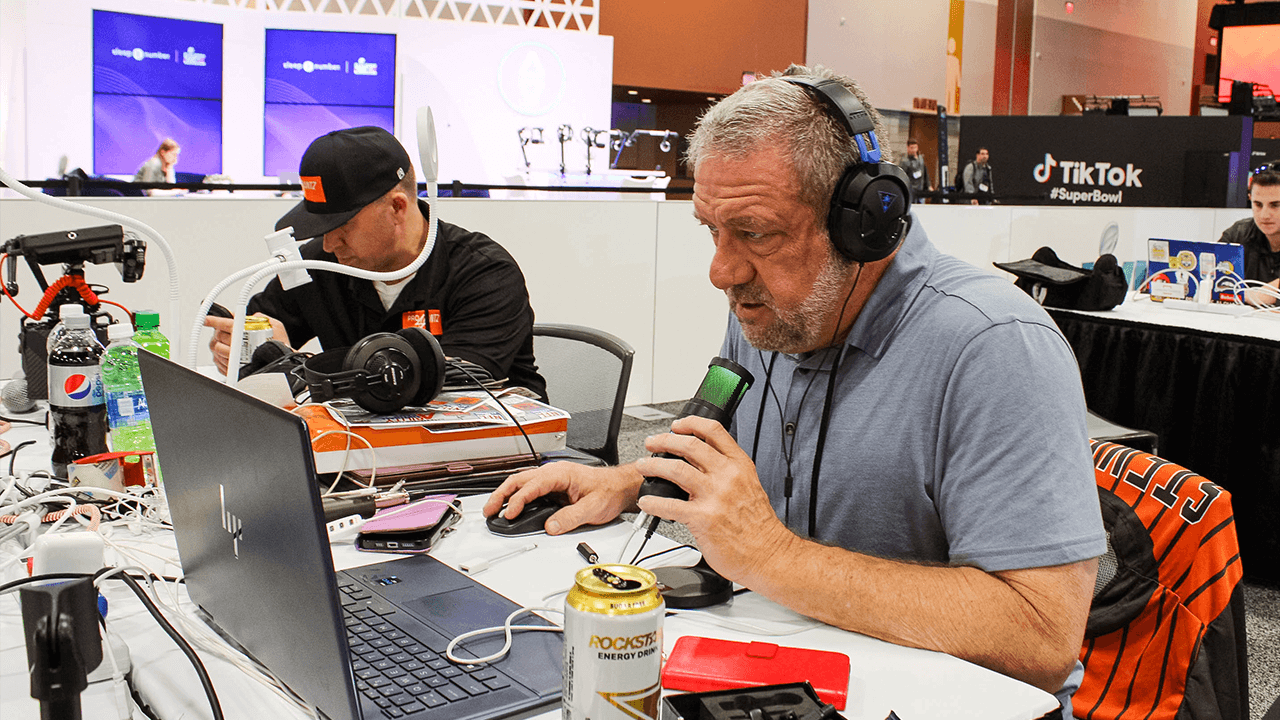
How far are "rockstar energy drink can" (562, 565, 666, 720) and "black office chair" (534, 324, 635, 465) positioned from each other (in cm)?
137

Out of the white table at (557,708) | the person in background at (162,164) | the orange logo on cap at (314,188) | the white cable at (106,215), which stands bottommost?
the white table at (557,708)

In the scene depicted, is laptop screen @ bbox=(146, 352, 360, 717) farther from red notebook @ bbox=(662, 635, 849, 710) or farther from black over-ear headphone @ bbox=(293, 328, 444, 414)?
black over-ear headphone @ bbox=(293, 328, 444, 414)

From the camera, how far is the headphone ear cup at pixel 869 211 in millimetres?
1063

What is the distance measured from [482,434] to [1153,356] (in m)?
2.74

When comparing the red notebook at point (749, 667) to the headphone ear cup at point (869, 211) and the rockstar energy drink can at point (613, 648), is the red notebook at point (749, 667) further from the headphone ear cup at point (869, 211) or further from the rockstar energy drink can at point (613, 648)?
the headphone ear cup at point (869, 211)

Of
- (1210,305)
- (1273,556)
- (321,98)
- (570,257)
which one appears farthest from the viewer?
(321,98)

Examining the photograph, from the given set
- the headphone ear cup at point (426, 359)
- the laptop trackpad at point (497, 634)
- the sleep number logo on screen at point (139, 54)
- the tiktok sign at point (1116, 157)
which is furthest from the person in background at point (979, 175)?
the laptop trackpad at point (497, 634)

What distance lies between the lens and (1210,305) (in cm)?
362

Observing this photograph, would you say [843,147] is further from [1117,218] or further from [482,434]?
[1117,218]

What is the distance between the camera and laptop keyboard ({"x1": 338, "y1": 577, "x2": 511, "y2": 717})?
79cm

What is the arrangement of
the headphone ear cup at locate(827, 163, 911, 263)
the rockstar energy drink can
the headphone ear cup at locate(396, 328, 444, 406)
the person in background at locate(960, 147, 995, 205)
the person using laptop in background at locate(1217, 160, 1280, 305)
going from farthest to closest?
the person in background at locate(960, 147, 995, 205) < the person using laptop in background at locate(1217, 160, 1280, 305) < the headphone ear cup at locate(396, 328, 444, 406) < the headphone ear cup at locate(827, 163, 911, 263) < the rockstar energy drink can

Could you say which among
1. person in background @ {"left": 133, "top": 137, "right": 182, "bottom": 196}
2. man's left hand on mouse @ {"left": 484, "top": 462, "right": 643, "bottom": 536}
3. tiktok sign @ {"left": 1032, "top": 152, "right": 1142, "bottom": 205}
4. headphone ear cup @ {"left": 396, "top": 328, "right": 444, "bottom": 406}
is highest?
tiktok sign @ {"left": 1032, "top": 152, "right": 1142, "bottom": 205}

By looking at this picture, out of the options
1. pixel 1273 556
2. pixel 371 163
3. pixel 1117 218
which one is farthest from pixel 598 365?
pixel 1117 218

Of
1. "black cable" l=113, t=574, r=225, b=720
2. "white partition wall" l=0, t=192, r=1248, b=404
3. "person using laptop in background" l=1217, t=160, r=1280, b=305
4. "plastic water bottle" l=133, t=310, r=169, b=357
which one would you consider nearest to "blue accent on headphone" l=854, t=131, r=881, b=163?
"black cable" l=113, t=574, r=225, b=720
